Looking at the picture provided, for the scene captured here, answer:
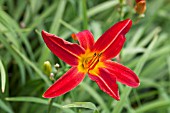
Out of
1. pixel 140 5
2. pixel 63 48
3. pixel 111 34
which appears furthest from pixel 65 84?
pixel 140 5

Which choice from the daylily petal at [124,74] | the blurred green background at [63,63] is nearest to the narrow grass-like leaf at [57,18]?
the blurred green background at [63,63]

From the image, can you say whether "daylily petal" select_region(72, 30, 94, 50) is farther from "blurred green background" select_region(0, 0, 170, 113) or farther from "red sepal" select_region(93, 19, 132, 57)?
"blurred green background" select_region(0, 0, 170, 113)

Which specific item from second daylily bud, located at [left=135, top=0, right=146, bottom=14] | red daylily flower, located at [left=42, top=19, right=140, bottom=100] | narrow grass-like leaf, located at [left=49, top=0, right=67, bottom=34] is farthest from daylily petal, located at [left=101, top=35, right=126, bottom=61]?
narrow grass-like leaf, located at [left=49, top=0, right=67, bottom=34]

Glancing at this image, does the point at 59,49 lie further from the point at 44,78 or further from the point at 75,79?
the point at 44,78

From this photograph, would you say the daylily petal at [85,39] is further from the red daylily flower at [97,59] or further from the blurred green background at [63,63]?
the blurred green background at [63,63]

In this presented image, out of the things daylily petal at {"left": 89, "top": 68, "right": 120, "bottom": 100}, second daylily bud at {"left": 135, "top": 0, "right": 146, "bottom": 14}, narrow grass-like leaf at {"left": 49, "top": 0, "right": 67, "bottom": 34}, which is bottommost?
daylily petal at {"left": 89, "top": 68, "right": 120, "bottom": 100}

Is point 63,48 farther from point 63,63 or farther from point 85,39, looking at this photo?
point 63,63
